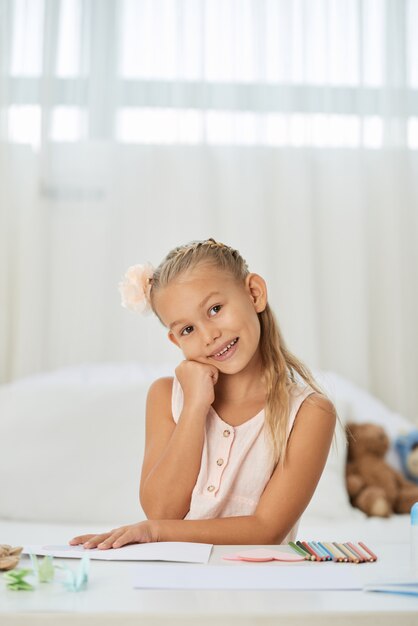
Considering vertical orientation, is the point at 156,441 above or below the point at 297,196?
below

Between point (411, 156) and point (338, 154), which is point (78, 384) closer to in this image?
point (338, 154)

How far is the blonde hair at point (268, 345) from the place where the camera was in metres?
1.29

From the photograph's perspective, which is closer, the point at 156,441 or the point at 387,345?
the point at 156,441

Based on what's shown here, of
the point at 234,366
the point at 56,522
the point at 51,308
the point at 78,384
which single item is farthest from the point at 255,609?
the point at 51,308

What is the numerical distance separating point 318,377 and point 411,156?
3.30 feet

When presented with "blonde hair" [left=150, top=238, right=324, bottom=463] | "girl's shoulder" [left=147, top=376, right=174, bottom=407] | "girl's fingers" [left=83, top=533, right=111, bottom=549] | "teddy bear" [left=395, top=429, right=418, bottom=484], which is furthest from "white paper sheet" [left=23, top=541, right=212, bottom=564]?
"teddy bear" [left=395, top=429, right=418, bottom=484]

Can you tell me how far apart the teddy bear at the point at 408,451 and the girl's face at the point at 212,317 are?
1.06 meters

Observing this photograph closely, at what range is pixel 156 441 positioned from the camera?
4.50ft

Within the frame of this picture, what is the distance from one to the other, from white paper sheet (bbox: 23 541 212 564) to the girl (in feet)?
0.76

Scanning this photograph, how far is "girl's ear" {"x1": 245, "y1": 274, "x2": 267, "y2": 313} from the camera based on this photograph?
137cm

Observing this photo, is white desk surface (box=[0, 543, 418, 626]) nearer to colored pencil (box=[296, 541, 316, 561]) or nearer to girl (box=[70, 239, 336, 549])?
colored pencil (box=[296, 541, 316, 561])

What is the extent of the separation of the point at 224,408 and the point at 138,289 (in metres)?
0.27

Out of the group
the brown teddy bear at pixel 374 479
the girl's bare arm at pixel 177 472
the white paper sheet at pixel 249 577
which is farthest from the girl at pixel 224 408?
the brown teddy bear at pixel 374 479

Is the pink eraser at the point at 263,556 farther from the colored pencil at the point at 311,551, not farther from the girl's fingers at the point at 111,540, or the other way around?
the girl's fingers at the point at 111,540
